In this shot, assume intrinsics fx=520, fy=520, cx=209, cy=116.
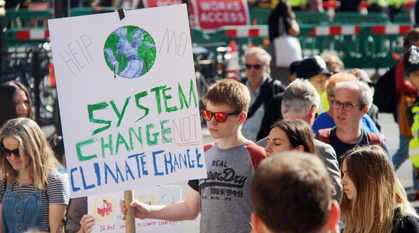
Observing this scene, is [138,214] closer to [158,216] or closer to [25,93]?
[158,216]

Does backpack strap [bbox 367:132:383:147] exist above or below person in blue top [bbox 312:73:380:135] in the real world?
below

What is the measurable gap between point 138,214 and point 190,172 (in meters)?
0.38

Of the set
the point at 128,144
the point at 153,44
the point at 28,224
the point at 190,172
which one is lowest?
the point at 28,224

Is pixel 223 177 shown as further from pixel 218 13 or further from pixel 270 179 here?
pixel 218 13

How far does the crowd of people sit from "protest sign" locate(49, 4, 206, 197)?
0.76 feet

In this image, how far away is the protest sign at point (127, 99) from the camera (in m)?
2.62

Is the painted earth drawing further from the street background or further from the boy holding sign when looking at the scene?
the street background

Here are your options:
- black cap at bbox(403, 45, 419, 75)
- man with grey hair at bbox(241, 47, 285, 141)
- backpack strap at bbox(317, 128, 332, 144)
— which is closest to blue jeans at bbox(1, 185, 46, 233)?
backpack strap at bbox(317, 128, 332, 144)

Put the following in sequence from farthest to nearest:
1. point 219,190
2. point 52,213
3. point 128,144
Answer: point 52,213
point 219,190
point 128,144

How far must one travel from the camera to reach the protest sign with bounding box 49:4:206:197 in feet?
8.59

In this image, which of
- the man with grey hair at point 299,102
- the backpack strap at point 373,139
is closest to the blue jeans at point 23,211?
the man with grey hair at point 299,102

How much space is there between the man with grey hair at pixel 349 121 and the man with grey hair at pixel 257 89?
4.88 ft

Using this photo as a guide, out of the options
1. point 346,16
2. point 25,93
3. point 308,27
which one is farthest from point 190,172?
point 346,16

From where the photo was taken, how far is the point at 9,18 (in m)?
13.2
